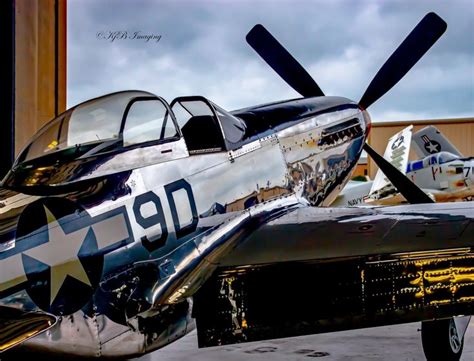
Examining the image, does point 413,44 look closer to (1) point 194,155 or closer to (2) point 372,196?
(1) point 194,155

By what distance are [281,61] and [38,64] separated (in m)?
3.50

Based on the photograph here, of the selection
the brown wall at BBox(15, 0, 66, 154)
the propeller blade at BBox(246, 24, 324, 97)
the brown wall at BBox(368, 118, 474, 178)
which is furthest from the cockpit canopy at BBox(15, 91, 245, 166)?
the brown wall at BBox(368, 118, 474, 178)

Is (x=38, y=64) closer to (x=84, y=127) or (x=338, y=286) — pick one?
(x=84, y=127)

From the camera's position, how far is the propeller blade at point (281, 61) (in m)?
6.57

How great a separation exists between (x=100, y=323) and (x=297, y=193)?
2.47 meters

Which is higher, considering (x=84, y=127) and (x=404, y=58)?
(x=404, y=58)

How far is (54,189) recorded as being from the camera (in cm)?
257

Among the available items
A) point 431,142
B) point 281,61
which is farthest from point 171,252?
point 431,142

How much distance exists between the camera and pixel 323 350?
A: 4871 millimetres

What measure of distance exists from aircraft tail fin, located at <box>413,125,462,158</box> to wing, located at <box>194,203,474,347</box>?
755 inches

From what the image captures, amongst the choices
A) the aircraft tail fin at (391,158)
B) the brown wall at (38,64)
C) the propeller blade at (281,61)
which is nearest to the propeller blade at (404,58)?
the propeller blade at (281,61)

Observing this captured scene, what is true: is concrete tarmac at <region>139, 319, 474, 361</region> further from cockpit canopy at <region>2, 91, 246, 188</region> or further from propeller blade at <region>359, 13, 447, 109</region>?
propeller blade at <region>359, 13, 447, 109</region>

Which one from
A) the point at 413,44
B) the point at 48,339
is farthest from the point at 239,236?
the point at 413,44

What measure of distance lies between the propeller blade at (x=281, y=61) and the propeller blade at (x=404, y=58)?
0.60 metres
